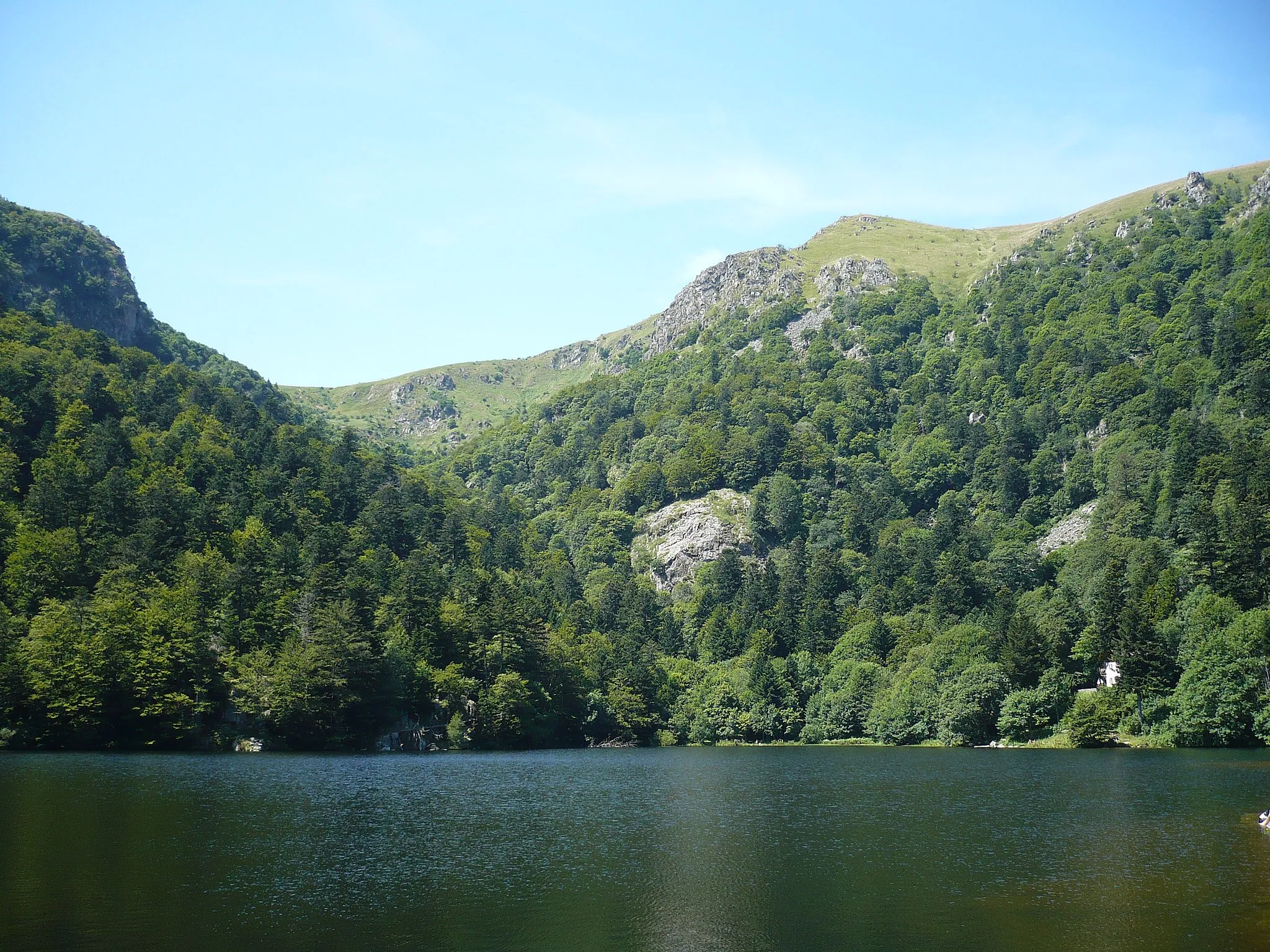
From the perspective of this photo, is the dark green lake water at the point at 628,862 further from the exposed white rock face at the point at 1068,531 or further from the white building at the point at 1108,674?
the exposed white rock face at the point at 1068,531

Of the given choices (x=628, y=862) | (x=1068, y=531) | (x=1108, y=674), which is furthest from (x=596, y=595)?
(x=628, y=862)

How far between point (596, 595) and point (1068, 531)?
85770 mm

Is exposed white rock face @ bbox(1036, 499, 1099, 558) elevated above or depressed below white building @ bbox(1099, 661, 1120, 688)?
above

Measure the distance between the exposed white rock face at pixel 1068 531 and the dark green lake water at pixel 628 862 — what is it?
314 ft

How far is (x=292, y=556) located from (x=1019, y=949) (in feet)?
354

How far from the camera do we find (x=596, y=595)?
186875mm

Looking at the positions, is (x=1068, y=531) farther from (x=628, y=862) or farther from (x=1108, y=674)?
(x=628, y=862)

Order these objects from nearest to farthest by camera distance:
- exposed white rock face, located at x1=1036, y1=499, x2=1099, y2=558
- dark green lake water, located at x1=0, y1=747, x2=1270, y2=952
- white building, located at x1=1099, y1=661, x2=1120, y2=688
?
dark green lake water, located at x1=0, y1=747, x2=1270, y2=952, white building, located at x1=1099, y1=661, x2=1120, y2=688, exposed white rock face, located at x1=1036, y1=499, x2=1099, y2=558

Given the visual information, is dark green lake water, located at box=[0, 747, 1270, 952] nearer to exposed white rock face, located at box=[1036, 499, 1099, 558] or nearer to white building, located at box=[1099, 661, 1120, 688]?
white building, located at box=[1099, 661, 1120, 688]

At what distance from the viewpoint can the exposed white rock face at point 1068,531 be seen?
6432 inches

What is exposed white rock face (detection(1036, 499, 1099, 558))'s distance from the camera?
16338 cm

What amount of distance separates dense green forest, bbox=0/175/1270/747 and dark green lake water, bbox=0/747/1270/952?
24418 mm

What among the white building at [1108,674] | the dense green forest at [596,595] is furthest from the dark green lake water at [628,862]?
the white building at [1108,674]

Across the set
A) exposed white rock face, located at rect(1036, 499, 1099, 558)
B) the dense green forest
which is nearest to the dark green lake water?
the dense green forest
